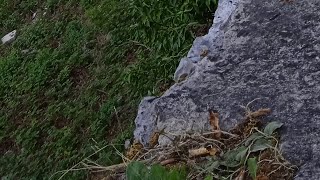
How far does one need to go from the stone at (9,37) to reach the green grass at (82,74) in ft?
0.26

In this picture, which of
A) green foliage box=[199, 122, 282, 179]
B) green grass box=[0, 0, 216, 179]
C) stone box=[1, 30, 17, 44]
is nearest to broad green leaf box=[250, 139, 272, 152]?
green foliage box=[199, 122, 282, 179]

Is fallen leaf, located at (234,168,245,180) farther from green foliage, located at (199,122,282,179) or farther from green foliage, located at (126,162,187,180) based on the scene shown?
green foliage, located at (126,162,187,180)

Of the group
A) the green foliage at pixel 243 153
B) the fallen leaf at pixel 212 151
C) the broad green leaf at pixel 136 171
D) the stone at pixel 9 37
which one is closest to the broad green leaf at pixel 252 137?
the green foliage at pixel 243 153

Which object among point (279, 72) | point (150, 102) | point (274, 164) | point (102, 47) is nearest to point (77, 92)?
point (102, 47)

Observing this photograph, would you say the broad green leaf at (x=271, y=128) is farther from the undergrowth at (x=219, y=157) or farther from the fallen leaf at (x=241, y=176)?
the fallen leaf at (x=241, y=176)

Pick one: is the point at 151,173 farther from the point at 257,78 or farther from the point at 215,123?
the point at 257,78

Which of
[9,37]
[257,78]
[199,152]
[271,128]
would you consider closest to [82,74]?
[9,37]

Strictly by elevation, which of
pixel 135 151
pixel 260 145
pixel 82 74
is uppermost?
pixel 260 145

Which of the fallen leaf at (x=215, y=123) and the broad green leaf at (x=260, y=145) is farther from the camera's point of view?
the fallen leaf at (x=215, y=123)

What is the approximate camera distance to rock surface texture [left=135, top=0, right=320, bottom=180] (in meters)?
2.15

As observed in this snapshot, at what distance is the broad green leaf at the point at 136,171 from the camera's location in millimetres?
2039

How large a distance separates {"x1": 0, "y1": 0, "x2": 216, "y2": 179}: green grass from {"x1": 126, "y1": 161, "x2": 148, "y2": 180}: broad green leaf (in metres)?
1.47

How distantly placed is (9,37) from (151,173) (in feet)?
13.0

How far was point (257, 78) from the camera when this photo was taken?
7.78 feet
